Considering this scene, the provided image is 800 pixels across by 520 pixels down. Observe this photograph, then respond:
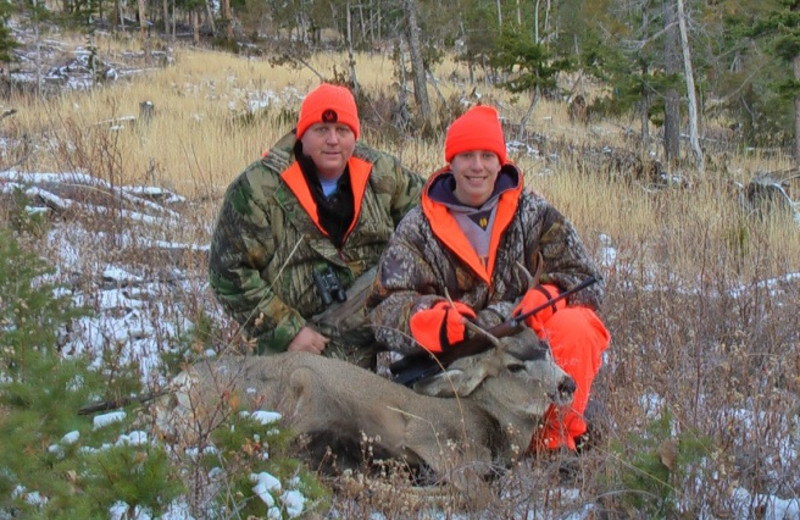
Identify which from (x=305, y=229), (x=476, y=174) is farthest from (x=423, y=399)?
(x=305, y=229)

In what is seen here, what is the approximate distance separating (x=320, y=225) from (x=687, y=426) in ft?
8.03

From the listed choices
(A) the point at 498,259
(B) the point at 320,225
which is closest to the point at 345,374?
(A) the point at 498,259

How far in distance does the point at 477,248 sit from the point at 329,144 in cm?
112

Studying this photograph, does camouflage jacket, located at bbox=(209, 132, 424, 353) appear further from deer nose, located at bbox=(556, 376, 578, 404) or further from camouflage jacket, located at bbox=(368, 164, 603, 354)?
deer nose, located at bbox=(556, 376, 578, 404)

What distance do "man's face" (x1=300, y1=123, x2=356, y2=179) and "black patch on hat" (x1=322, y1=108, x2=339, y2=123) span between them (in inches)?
1.1

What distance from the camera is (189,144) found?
10.2 metres

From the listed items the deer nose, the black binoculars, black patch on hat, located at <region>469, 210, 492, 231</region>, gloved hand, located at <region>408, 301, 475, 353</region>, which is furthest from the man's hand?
the deer nose

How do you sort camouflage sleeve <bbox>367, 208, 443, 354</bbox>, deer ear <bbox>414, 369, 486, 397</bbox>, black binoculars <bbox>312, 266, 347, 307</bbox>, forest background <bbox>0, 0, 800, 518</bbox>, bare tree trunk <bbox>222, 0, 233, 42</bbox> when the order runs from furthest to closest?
bare tree trunk <bbox>222, 0, 233, 42</bbox> → black binoculars <bbox>312, 266, 347, 307</bbox> → camouflage sleeve <bbox>367, 208, 443, 354</bbox> → deer ear <bbox>414, 369, 486, 397</bbox> → forest background <bbox>0, 0, 800, 518</bbox>

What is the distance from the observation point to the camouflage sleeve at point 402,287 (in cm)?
426

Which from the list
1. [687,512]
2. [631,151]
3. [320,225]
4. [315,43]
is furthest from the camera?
[315,43]

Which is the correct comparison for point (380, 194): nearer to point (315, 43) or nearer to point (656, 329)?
point (656, 329)

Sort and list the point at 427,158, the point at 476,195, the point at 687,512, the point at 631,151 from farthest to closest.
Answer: the point at 631,151, the point at 427,158, the point at 476,195, the point at 687,512

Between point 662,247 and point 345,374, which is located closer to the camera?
point 345,374

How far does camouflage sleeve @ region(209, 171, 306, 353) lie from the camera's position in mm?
4898
